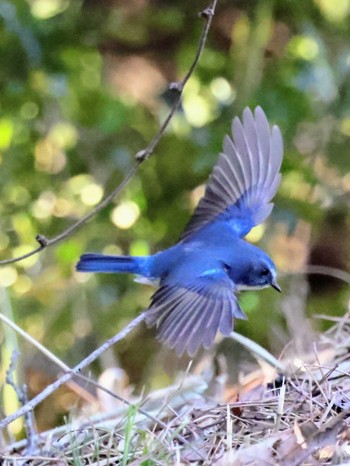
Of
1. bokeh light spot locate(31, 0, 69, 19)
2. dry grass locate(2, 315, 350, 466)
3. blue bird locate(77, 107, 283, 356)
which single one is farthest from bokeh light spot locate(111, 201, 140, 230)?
dry grass locate(2, 315, 350, 466)

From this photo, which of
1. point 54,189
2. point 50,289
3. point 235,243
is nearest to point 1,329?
point 50,289

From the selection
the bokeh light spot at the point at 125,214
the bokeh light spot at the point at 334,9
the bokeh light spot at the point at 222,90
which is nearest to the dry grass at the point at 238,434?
the bokeh light spot at the point at 125,214

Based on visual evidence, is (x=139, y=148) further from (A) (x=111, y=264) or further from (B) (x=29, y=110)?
(A) (x=111, y=264)

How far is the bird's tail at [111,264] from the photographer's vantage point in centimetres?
244

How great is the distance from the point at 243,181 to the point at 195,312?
2.34ft

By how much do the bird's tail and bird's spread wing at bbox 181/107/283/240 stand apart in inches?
8.9

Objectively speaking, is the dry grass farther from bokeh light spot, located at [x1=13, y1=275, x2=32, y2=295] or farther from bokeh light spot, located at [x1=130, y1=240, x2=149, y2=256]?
bokeh light spot, located at [x1=13, y1=275, x2=32, y2=295]

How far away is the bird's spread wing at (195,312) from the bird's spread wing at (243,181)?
37 cm

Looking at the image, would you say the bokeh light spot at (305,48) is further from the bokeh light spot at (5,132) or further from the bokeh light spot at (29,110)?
the bokeh light spot at (5,132)

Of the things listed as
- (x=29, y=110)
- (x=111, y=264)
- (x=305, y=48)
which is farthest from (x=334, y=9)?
(x=111, y=264)

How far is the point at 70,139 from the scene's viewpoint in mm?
3408

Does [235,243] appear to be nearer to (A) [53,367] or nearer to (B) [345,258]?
(A) [53,367]

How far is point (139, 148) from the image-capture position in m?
3.39

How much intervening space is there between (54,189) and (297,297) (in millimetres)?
990
